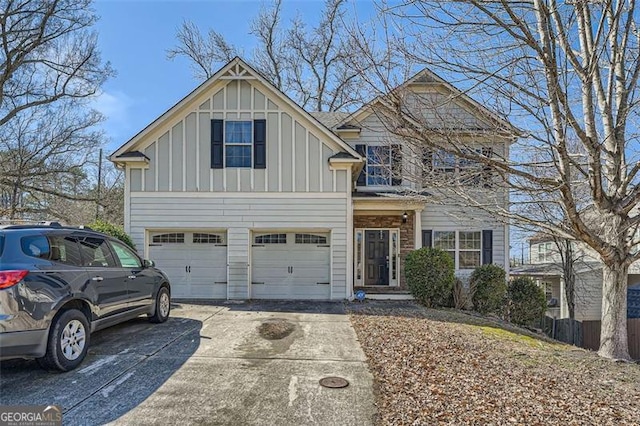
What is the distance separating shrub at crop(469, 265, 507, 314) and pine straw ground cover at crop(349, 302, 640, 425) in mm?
3376

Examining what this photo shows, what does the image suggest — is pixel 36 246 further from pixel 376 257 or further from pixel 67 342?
pixel 376 257

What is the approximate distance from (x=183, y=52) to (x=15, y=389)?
82.0 ft

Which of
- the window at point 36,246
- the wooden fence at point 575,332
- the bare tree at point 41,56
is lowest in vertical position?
the wooden fence at point 575,332

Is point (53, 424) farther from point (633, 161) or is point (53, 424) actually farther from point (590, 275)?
point (590, 275)

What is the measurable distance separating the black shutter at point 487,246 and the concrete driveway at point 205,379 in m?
7.63

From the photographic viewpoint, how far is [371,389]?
4.38 meters

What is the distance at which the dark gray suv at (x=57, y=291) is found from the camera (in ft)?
13.5

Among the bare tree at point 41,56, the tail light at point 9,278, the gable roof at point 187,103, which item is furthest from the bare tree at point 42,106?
the tail light at point 9,278

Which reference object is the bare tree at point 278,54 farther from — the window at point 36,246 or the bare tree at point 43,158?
the window at point 36,246

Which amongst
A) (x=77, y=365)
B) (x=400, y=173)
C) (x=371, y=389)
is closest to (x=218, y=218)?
(x=400, y=173)

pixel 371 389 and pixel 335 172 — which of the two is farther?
pixel 335 172

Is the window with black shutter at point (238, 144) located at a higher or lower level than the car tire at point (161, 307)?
higher

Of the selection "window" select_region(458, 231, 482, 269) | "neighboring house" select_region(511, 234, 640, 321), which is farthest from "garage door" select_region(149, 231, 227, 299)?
"neighboring house" select_region(511, 234, 640, 321)

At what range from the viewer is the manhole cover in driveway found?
14.5ft
